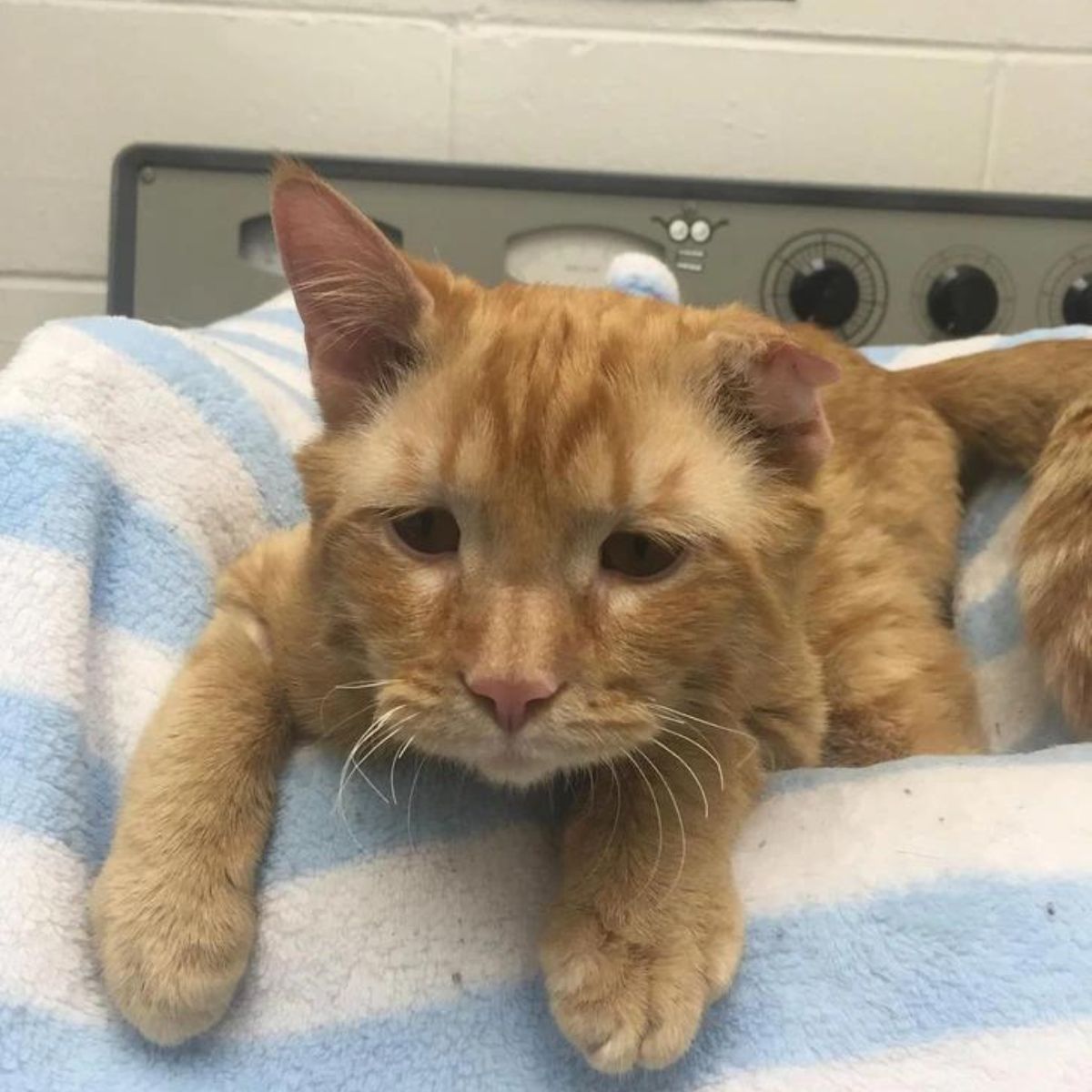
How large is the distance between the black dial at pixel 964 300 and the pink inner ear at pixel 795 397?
1112 mm

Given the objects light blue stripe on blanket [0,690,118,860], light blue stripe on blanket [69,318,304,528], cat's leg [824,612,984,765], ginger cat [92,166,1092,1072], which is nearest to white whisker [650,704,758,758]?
ginger cat [92,166,1092,1072]

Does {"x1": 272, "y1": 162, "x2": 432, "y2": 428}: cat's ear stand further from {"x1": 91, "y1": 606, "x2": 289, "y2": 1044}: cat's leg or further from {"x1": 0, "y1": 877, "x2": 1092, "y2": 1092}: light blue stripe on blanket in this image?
{"x1": 0, "y1": 877, "x2": 1092, "y2": 1092}: light blue stripe on blanket

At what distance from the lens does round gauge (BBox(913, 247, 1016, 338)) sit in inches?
74.5

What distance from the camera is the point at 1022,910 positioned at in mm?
781

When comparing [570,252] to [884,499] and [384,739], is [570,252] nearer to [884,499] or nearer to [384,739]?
[884,499]

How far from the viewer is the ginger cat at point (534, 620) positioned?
773mm

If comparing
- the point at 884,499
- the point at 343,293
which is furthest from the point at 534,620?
the point at 884,499

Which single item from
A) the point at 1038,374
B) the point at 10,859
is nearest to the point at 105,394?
the point at 10,859

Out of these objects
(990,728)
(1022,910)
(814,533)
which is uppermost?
(814,533)

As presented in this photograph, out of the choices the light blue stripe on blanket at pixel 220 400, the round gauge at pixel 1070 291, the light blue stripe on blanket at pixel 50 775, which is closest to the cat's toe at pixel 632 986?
the light blue stripe on blanket at pixel 50 775

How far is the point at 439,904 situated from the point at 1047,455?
31.3 inches

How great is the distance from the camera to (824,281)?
73.9 inches

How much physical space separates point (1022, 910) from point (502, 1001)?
0.34 metres

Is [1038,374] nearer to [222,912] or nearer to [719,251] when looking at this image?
[719,251]
